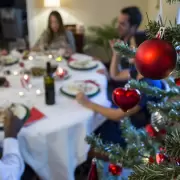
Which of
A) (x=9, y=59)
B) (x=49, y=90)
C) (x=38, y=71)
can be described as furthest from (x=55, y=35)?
(x=49, y=90)

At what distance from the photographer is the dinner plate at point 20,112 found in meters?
1.48

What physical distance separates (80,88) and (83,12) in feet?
7.19

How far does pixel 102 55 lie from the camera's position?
3.95 m

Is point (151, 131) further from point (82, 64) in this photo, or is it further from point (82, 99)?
point (82, 64)

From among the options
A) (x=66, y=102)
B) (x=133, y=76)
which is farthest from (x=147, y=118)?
(x=66, y=102)

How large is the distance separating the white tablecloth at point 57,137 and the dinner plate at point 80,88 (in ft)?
0.18

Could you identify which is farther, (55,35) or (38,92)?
(55,35)

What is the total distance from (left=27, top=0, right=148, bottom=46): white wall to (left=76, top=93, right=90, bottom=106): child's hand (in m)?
2.28

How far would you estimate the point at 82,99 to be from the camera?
166 cm

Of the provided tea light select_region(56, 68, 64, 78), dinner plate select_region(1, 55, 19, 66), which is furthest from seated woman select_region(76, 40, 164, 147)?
dinner plate select_region(1, 55, 19, 66)

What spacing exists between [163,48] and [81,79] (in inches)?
58.2

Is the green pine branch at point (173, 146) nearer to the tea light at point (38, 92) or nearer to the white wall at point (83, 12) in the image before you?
the tea light at point (38, 92)

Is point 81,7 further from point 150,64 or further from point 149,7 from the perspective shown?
point 150,64

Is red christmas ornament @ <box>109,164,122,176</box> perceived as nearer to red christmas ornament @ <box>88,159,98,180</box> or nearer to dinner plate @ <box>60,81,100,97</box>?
red christmas ornament @ <box>88,159,98,180</box>
